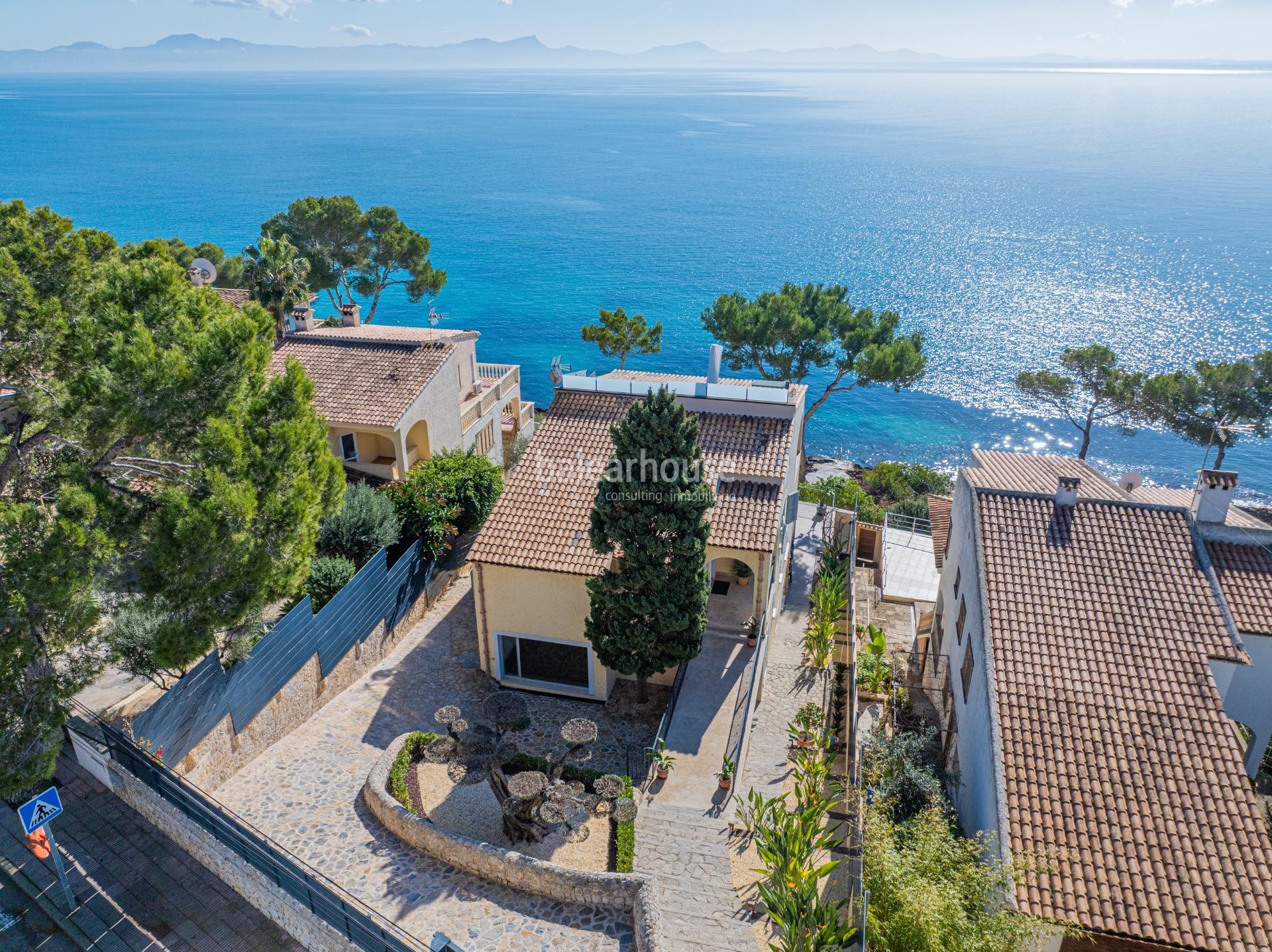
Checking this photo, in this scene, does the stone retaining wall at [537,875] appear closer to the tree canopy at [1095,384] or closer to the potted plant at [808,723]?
the potted plant at [808,723]

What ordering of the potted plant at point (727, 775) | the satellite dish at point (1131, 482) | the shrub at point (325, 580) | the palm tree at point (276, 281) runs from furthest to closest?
the palm tree at point (276, 281) < the satellite dish at point (1131, 482) < the shrub at point (325, 580) < the potted plant at point (727, 775)

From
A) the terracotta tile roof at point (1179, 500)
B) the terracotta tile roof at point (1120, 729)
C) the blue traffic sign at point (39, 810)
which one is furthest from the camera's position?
the terracotta tile roof at point (1179, 500)

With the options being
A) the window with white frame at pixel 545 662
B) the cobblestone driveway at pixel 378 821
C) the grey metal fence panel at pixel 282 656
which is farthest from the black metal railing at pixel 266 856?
the window with white frame at pixel 545 662

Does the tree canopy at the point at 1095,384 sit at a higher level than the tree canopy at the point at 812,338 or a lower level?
lower

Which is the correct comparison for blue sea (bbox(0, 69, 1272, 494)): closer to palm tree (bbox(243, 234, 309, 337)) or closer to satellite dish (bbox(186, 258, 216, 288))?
satellite dish (bbox(186, 258, 216, 288))

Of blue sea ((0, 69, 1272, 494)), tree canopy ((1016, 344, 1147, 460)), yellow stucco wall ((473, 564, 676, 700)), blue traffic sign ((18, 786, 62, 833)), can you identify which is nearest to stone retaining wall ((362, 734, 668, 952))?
blue traffic sign ((18, 786, 62, 833))

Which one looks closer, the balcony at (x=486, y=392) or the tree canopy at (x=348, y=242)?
the balcony at (x=486, y=392)

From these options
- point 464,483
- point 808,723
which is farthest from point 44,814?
point 464,483
